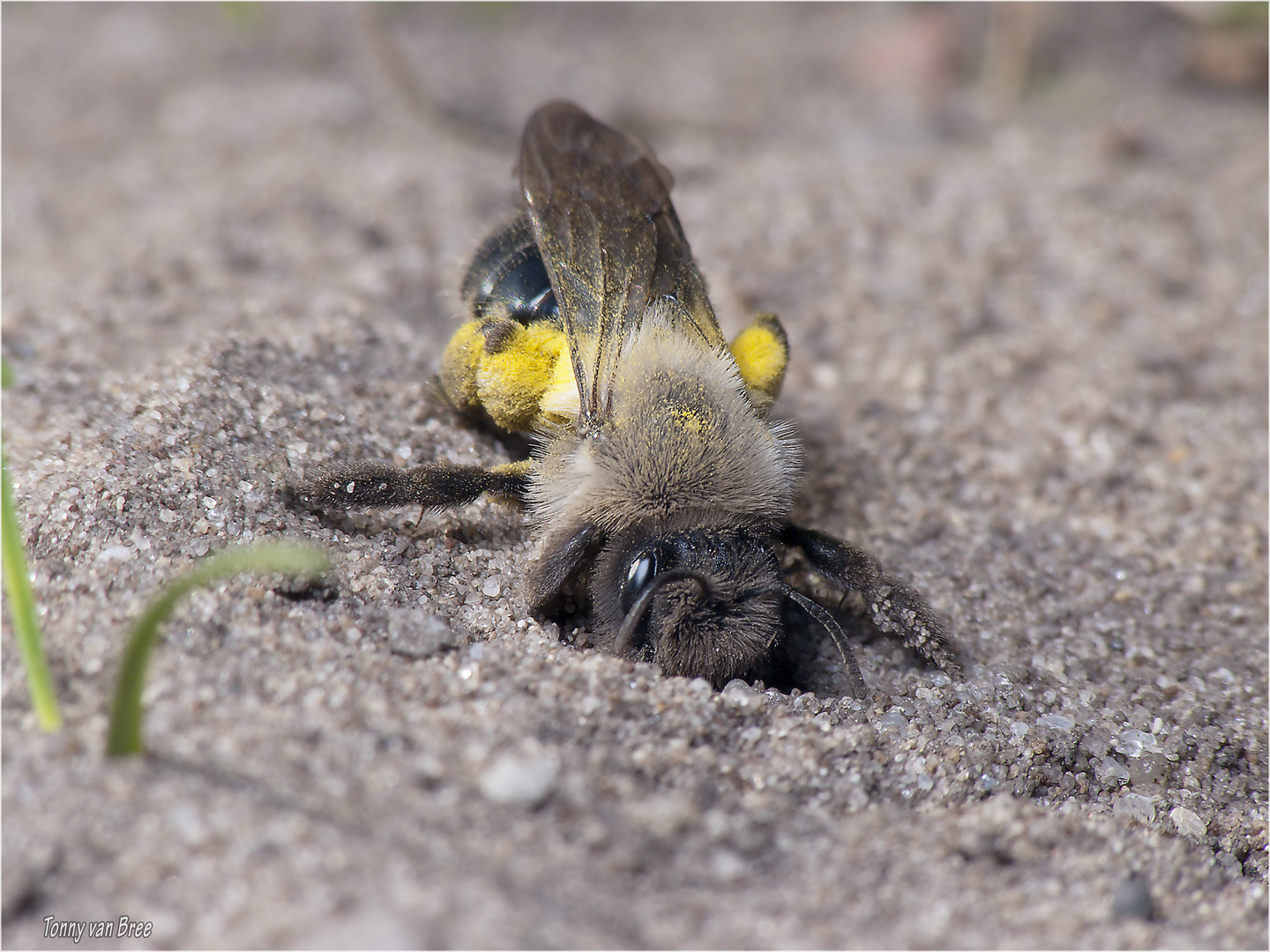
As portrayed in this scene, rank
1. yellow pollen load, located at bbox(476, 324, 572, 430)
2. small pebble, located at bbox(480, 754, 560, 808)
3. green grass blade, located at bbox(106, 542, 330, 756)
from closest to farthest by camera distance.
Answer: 1. green grass blade, located at bbox(106, 542, 330, 756)
2. small pebble, located at bbox(480, 754, 560, 808)
3. yellow pollen load, located at bbox(476, 324, 572, 430)

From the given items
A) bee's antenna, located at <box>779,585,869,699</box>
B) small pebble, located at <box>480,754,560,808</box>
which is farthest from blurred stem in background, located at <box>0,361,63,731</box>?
bee's antenna, located at <box>779,585,869,699</box>

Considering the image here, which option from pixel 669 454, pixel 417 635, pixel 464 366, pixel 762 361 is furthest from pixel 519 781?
pixel 762 361

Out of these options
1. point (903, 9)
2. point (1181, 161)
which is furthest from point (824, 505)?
point (903, 9)

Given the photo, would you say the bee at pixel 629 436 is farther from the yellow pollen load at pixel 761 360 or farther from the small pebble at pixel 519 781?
the small pebble at pixel 519 781

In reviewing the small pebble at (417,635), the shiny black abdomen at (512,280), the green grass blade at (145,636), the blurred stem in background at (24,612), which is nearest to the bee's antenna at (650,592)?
the small pebble at (417,635)

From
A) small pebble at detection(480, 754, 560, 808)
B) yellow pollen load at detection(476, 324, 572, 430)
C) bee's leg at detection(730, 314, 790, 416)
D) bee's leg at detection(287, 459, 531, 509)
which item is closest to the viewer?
small pebble at detection(480, 754, 560, 808)

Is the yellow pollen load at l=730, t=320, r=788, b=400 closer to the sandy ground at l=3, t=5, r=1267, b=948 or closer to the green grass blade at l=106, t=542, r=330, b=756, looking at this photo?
the sandy ground at l=3, t=5, r=1267, b=948

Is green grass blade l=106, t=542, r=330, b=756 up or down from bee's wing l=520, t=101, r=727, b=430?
down
